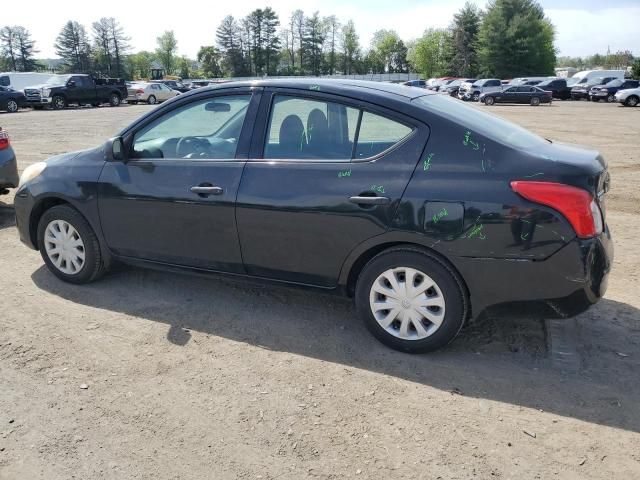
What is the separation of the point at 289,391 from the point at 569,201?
1.93 meters

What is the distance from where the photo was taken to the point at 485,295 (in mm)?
3426

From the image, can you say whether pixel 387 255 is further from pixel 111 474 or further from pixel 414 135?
pixel 111 474

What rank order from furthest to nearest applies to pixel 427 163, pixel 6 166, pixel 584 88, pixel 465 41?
1. pixel 465 41
2. pixel 584 88
3. pixel 6 166
4. pixel 427 163

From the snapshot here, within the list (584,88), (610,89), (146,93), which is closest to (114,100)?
(146,93)

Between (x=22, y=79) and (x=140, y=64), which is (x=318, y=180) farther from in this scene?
(x=140, y=64)

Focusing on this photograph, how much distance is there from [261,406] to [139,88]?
130 feet

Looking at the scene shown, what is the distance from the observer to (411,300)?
361cm

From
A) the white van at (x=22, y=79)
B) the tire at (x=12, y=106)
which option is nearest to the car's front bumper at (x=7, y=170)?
the tire at (x=12, y=106)

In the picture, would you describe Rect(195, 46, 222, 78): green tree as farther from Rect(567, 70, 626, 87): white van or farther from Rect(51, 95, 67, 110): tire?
Rect(51, 95, 67, 110): tire

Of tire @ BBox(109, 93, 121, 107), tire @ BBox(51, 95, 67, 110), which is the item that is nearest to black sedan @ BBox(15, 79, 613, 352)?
tire @ BBox(51, 95, 67, 110)

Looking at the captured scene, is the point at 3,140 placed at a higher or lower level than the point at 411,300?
higher

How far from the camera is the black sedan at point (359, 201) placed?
3.29 metres

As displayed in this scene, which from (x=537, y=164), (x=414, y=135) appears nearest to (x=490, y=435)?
(x=537, y=164)

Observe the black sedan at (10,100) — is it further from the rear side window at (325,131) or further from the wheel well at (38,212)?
the rear side window at (325,131)
